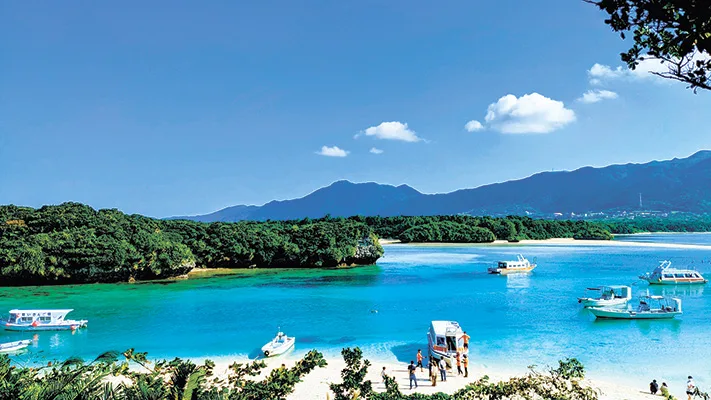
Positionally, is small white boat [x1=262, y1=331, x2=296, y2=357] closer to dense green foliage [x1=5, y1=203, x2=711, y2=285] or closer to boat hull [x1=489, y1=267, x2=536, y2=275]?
dense green foliage [x1=5, y1=203, x2=711, y2=285]

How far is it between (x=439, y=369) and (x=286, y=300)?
18.6m

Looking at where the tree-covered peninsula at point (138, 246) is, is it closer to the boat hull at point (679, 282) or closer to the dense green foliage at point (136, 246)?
the dense green foliage at point (136, 246)

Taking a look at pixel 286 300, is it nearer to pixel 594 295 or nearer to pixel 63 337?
pixel 63 337

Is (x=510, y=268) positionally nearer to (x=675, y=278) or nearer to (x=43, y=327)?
(x=675, y=278)

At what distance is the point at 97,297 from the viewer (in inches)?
1361

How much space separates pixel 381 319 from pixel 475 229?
7716 centimetres

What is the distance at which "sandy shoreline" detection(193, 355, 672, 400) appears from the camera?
14203mm

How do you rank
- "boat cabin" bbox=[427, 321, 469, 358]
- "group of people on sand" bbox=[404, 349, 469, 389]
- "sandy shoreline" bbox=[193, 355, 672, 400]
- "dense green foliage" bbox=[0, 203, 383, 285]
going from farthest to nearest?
"dense green foliage" bbox=[0, 203, 383, 285]
"boat cabin" bbox=[427, 321, 469, 358]
"group of people on sand" bbox=[404, 349, 469, 389]
"sandy shoreline" bbox=[193, 355, 672, 400]

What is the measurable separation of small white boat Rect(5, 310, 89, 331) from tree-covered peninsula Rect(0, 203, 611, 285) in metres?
17.2

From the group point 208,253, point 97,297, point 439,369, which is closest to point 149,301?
point 97,297

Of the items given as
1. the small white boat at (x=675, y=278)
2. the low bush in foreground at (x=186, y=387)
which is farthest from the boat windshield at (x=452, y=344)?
the small white boat at (x=675, y=278)

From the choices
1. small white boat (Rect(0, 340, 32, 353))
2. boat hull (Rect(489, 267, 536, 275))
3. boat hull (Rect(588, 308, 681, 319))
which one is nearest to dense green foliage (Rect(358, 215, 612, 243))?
boat hull (Rect(489, 267, 536, 275))

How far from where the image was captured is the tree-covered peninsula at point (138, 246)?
40.5 meters

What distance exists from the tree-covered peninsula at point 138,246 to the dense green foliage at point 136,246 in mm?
76
